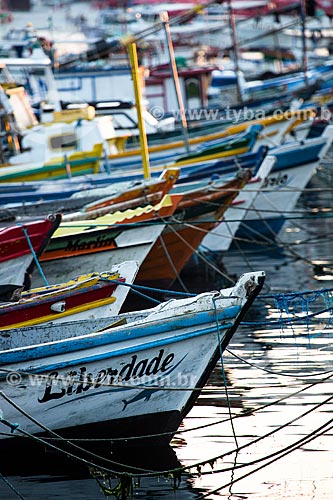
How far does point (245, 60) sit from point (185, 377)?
4017cm

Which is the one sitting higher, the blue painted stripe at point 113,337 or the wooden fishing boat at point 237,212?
the blue painted stripe at point 113,337

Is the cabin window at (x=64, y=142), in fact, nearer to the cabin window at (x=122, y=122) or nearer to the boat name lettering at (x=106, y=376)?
the cabin window at (x=122, y=122)

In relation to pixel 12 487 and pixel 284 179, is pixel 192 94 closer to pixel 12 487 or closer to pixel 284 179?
pixel 284 179

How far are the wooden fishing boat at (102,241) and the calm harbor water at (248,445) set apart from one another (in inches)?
78.9

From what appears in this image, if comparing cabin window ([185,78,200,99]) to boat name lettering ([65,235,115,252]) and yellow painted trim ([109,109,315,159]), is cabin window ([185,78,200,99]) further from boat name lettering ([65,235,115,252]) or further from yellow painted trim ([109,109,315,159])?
boat name lettering ([65,235,115,252])

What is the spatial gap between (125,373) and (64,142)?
1382 cm

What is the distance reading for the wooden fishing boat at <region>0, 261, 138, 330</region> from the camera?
9.99 meters

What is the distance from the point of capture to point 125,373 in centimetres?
859

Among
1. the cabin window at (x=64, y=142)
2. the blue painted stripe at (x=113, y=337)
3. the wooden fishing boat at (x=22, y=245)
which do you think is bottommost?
the cabin window at (x=64, y=142)

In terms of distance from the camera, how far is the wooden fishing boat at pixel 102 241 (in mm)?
13531

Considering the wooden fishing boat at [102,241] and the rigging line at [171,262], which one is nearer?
the wooden fishing boat at [102,241]

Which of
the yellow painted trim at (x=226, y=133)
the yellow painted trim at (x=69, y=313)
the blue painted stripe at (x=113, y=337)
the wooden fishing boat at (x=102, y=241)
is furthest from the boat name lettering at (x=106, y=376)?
the yellow painted trim at (x=226, y=133)

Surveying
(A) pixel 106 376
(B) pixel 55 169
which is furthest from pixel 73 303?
(B) pixel 55 169

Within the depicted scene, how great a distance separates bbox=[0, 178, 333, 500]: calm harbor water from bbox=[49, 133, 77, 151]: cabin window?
9949 millimetres
